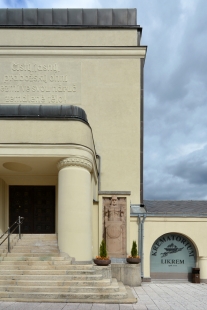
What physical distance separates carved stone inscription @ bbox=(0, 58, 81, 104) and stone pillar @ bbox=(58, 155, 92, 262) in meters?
7.19

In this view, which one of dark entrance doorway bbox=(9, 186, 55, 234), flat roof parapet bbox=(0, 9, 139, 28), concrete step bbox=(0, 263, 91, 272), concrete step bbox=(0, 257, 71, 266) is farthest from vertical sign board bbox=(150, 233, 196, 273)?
flat roof parapet bbox=(0, 9, 139, 28)

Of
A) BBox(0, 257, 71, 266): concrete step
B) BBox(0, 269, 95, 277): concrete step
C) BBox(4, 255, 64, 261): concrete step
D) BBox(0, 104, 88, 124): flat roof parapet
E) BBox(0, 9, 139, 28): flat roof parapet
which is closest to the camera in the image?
BBox(0, 269, 95, 277): concrete step

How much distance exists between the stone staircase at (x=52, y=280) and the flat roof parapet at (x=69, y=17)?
13375 millimetres

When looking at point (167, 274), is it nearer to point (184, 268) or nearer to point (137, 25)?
point (184, 268)

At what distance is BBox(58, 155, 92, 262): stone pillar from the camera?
38.0 ft

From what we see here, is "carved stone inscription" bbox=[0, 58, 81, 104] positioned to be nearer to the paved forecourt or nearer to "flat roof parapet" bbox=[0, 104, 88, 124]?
"flat roof parapet" bbox=[0, 104, 88, 124]

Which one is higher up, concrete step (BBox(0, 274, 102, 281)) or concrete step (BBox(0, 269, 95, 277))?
concrete step (BBox(0, 269, 95, 277))

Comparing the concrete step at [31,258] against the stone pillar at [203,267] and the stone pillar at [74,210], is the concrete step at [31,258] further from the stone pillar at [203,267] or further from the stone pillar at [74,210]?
the stone pillar at [203,267]

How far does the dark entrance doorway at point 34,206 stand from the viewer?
15953 mm

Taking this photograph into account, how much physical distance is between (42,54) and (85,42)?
257 centimetres

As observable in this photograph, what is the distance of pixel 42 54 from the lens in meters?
18.3

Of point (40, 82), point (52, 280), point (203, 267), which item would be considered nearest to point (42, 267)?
point (52, 280)

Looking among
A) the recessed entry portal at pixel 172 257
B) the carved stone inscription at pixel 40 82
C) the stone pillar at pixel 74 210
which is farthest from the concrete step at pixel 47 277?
the carved stone inscription at pixel 40 82

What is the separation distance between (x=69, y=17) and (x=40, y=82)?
4.39 meters
